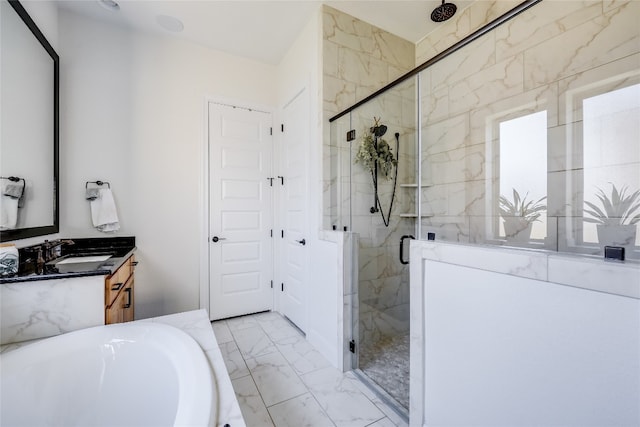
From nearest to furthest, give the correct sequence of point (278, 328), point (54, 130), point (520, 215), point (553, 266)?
1. point (553, 266)
2. point (520, 215)
3. point (54, 130)
4. point (278, 328)

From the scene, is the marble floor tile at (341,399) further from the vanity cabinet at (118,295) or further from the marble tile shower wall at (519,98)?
the vanity cabinet at (118,295)

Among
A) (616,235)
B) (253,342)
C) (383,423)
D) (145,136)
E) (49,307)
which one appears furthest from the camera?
(145,136)

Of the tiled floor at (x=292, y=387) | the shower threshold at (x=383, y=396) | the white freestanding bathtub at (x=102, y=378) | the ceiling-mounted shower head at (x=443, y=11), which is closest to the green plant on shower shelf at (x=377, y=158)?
the ceiling-mounted shower head at (x=443, y=11)

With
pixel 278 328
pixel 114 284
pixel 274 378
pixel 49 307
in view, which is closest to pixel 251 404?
pixel 274 378

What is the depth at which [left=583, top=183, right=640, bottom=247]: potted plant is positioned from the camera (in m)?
1.14

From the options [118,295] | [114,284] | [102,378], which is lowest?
[102,378]

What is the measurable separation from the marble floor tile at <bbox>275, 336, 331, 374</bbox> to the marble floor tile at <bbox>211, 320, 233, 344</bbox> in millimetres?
504

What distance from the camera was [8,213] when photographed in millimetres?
1527

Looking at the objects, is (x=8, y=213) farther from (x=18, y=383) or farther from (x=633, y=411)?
(x=633, y=411)

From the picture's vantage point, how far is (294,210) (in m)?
2.75

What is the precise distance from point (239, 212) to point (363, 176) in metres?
1.50

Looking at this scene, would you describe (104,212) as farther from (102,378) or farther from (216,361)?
(216,361)

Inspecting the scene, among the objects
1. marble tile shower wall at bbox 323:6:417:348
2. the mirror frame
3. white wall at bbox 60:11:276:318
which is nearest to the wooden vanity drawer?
the mirror frame

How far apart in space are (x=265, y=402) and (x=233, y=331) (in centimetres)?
109
